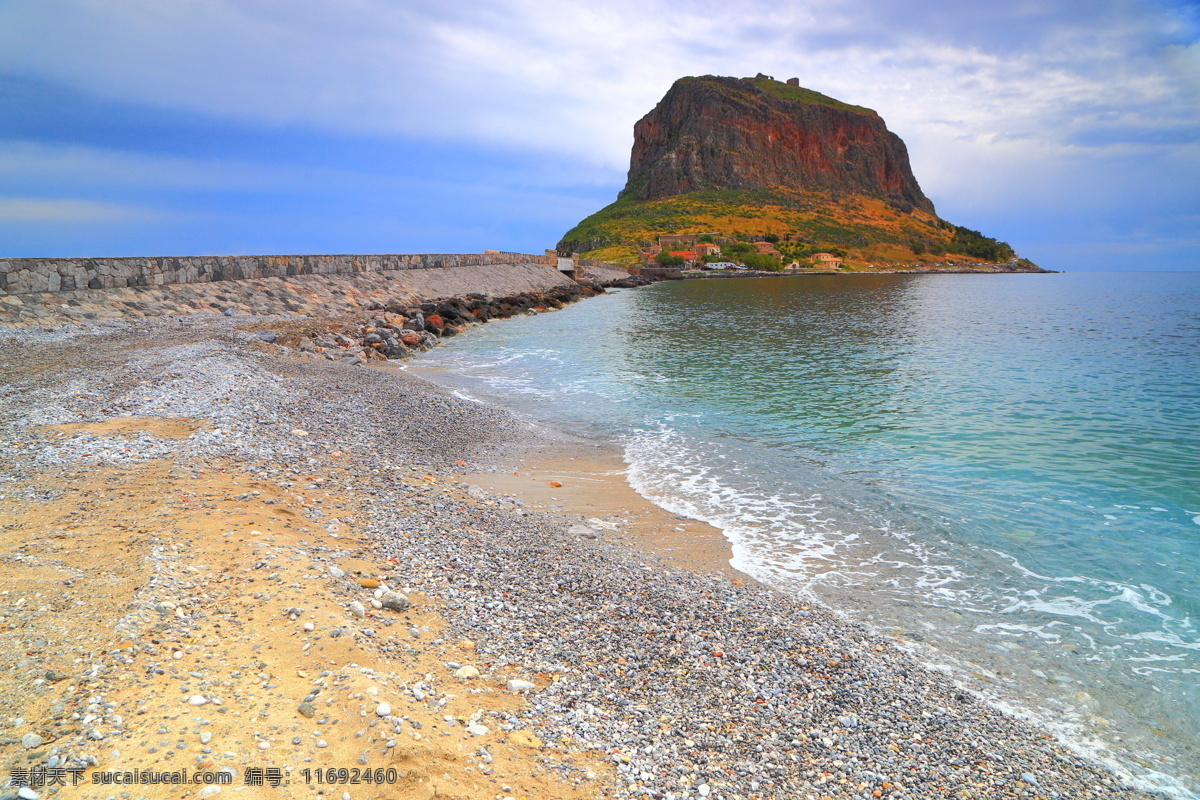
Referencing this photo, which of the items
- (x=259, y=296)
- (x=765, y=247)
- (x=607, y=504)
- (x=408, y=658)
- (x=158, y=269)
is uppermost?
(x=765, y=247)

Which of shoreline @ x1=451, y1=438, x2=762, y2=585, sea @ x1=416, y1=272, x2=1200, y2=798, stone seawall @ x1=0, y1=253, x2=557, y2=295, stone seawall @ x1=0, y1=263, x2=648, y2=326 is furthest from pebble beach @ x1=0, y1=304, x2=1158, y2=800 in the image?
stone seawall @ x1=0, y1=253, x2=557, y2=295

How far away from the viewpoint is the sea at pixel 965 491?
6742mm

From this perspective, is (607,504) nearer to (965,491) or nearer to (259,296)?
(965,491)

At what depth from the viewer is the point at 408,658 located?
559 centimetres

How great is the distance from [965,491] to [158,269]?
104 feet

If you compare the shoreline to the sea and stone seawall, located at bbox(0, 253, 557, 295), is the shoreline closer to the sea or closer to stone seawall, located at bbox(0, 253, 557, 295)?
the sea

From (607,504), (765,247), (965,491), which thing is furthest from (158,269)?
(765,247)

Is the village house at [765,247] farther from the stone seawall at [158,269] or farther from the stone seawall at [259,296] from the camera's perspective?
the stone seawall at [158,269]

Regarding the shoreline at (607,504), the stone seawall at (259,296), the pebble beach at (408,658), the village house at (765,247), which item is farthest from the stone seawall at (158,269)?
the village house at (765,247)

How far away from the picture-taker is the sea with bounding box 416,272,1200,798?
22.1 feet

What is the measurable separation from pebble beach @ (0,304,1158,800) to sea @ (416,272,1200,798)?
3.48 feet

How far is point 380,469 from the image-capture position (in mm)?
10969

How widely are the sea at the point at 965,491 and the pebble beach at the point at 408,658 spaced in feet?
3.48

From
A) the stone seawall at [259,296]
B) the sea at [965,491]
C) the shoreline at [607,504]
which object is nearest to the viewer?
the sea at [965,491]
